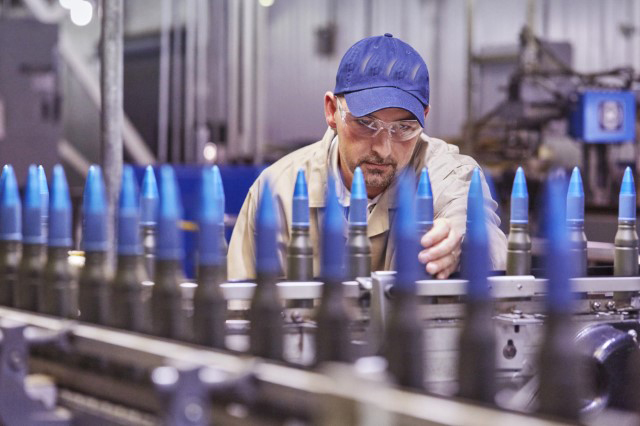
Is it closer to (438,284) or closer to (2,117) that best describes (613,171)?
(2,117)

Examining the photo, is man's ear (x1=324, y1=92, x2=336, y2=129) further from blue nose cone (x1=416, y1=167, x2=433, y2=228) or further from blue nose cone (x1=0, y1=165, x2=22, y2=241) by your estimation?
blue nose cone (x1=0, y1=165, x2=22, y2=241)

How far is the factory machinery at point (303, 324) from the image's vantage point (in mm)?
555

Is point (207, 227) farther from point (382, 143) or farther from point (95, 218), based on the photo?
point (382, 143)

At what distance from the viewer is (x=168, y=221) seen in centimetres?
77

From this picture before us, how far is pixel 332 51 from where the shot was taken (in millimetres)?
9602

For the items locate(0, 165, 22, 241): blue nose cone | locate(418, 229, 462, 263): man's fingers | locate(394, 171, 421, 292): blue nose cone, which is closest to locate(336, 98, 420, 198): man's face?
locate(418, 229, 462, 263): man's fingers

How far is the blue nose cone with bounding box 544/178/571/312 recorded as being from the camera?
0.53 meters

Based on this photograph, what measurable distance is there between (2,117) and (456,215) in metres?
4.94

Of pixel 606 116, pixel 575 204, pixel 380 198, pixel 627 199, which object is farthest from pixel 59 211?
pixel 606 116

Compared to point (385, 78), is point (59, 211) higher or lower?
lower

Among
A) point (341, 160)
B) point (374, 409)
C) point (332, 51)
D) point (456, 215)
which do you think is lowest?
point (374, 409)

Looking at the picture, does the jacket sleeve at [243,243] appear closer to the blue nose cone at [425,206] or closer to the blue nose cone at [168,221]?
the blue nose cone at [425,206]

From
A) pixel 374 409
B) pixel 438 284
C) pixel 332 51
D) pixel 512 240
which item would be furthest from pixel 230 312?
pixel 332 51

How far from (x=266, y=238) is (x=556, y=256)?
0.83ft
